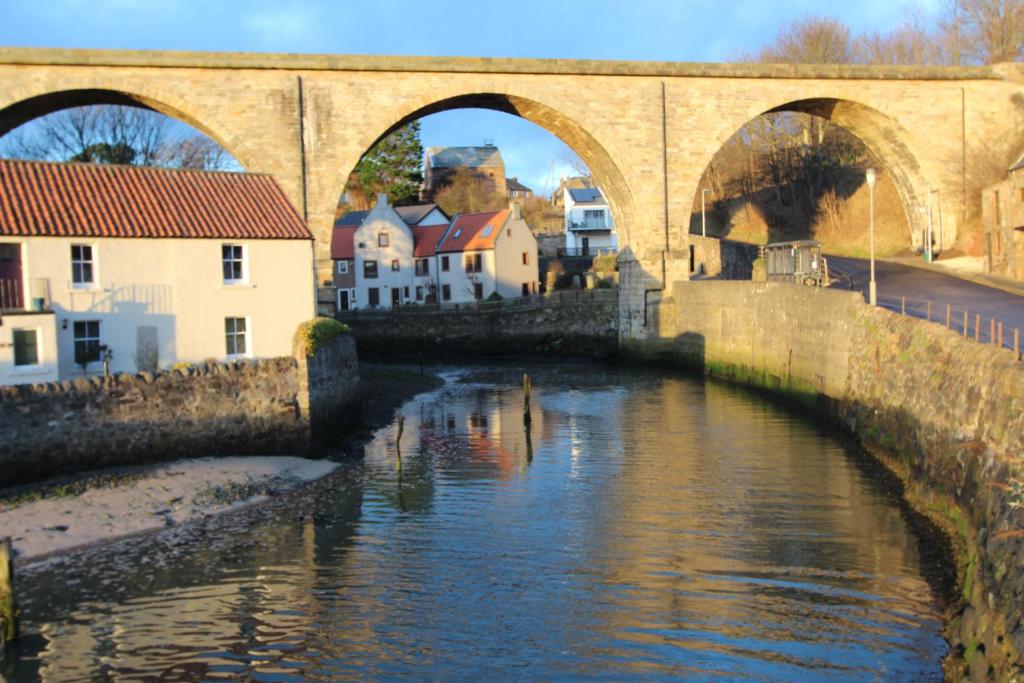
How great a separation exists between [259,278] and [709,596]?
55.2ft

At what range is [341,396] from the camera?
93.5 ft

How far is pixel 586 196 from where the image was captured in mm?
95938

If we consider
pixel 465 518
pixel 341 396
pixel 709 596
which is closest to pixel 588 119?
pixel 341 396

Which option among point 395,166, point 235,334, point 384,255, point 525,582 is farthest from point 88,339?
point 395,166

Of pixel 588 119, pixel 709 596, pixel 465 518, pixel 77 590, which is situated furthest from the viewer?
pixel 588 119

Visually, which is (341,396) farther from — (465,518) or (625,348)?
(625,348)

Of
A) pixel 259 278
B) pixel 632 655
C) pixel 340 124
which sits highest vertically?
pixel 340 124

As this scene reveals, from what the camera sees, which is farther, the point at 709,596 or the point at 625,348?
the point at 625,348

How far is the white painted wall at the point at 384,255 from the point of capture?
243ft

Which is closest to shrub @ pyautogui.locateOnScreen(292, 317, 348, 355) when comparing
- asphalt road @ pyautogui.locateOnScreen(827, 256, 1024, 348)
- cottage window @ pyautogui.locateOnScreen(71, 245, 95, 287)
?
cottage window @ pyautogui.locateOnScreen(71, 245, 95, 287)

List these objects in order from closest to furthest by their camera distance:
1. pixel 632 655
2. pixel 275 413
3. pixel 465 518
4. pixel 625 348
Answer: pixel 632 655
pixel 465 518
pixel 275 413
pixel 625 348

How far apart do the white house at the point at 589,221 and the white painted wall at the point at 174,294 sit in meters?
67.9

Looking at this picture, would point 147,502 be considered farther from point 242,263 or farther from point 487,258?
point 487,258

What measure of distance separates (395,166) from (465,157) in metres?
23.1
